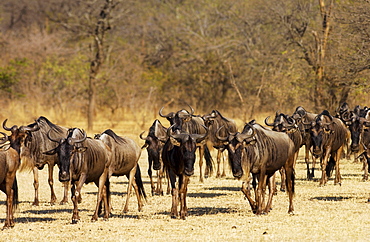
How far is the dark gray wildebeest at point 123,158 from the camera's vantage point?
11164 mm

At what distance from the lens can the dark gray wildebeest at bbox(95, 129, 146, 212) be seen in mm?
11164

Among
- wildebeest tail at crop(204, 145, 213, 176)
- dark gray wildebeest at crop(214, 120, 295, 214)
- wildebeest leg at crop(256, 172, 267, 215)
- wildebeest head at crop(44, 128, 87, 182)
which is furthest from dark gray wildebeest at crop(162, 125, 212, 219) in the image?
wildebeest tail at crop(204, 145, 213, 176)

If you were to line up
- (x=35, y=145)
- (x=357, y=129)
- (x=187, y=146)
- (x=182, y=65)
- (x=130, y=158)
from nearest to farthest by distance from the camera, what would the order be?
1. (x=187, y=146)
2. (x=130, y=158)
3. (x=35, y=145)
4. (x=357, y=129)
5. (x=182, y=65)

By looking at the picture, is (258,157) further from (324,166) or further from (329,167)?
(329,167)

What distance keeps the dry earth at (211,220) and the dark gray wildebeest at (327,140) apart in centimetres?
75

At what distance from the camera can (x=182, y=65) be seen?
138 feet

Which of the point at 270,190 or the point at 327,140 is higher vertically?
the point at 327,140

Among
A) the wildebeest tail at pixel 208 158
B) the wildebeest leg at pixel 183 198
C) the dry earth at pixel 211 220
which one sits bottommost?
the dry earth at pixel 211 220

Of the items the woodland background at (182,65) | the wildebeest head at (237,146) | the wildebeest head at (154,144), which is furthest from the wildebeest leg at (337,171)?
the woodland background at (182,65)

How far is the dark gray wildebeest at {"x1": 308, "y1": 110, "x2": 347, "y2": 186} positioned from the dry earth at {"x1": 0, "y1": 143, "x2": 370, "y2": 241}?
75cm

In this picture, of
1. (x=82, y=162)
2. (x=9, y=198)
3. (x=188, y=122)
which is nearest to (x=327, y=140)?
(x=188, y=122)

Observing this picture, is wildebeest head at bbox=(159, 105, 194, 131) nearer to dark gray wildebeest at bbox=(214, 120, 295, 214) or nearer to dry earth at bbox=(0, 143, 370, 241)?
dry earth at bbox=(0, 143, 370, 241)

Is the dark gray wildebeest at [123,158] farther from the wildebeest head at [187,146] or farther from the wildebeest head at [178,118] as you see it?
the wildebeest head at [178,118]

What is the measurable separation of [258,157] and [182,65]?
105ft
